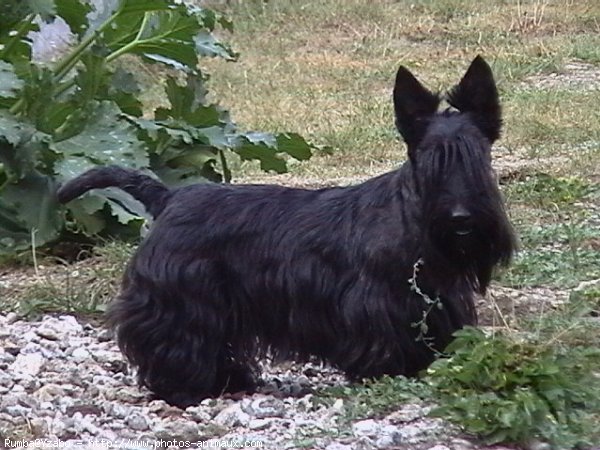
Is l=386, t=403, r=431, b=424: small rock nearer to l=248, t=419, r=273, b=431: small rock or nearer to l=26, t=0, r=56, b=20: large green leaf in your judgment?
l=248, t=419, r=273, b=431: small rock

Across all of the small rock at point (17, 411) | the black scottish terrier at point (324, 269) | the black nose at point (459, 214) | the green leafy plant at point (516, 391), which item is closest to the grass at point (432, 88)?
the green leafy plant at point (516, 391)

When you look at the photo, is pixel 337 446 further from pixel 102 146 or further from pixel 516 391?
pixel 102 146

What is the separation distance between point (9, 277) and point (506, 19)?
14.4 m

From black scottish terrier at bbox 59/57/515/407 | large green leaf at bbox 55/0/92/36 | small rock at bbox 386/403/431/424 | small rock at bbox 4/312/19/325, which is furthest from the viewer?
large green leaf at bbox 55/0/92/36

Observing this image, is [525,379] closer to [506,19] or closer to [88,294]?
[88,294]

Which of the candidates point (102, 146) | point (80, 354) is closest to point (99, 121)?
point (102, 146)

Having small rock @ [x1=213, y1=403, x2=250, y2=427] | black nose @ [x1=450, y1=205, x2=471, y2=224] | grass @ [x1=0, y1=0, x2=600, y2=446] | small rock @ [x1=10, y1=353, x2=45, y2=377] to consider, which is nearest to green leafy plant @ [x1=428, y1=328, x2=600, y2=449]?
grass @ [x1=0, y1=0, x2=600, y2=446]

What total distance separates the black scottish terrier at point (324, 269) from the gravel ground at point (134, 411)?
0.75 feet

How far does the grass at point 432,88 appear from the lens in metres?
7.50

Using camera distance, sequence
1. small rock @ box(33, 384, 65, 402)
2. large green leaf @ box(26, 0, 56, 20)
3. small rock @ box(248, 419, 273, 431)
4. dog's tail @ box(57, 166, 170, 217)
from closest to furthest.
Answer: small rock @ box(248, 419, 273, 431), small rock @ box(33, 384, 65, 402), dog's tail @ box(57, 166, 170, 217), large green leaf @ box(26, 0, 56, 20)

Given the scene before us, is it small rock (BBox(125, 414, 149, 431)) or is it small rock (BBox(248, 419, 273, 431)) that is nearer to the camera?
small rock (BBox(248, 419, 273, 431))

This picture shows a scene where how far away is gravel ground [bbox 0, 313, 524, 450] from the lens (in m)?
4.84

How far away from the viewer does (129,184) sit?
6141mm

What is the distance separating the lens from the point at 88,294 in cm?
751
